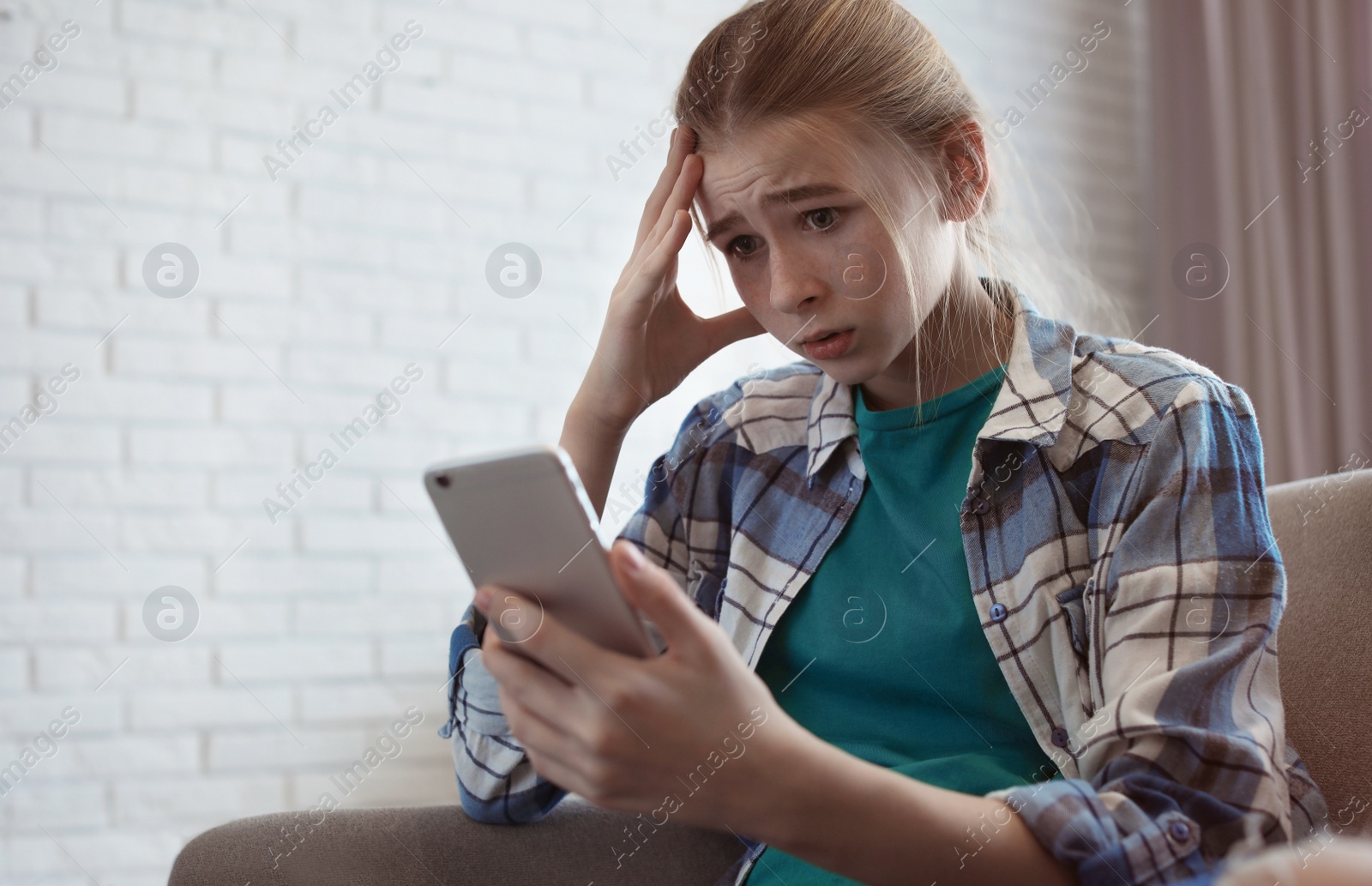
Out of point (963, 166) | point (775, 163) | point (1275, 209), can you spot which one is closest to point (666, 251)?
point (775, 163)

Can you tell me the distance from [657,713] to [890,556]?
42cm

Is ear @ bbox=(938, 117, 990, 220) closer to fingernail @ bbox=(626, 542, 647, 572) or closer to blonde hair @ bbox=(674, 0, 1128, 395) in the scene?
blonde hair @ bbox=(674, 0, 1128, 395)

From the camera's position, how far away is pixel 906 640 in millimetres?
932

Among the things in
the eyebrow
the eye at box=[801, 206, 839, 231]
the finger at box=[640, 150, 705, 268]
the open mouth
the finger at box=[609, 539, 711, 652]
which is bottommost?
the finger at box=[609, 539, 711, 652]

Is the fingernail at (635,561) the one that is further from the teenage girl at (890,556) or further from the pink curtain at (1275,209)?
the pink curtain at (1275,209)

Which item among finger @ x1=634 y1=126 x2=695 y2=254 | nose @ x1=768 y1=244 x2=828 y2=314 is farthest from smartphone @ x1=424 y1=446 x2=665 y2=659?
finger @ x1=634 y1=126 x2=695 y2=254

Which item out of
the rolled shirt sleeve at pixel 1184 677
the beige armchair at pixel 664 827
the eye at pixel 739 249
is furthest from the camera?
the eye at pixel 739 249

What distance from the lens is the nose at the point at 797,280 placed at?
3.07 feet

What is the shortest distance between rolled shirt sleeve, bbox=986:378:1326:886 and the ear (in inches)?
10.8

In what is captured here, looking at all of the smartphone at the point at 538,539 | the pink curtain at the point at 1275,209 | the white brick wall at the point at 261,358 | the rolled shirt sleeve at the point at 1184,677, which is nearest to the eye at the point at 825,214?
the rolled shirt sleeve at the point at 1184,677

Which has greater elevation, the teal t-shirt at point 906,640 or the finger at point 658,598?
the finger at point 658,598

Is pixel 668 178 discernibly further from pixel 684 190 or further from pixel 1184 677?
pixel 1184 677

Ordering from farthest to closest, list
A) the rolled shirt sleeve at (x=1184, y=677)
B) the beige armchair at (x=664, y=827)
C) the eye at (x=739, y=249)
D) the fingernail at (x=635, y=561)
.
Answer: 1. the eye at (x=739, y=249)
2. the beige armchair at (x=664, y=827)
3. the rolled shirt sleeve at (x=1184, y=677)
4. the fingernail at (x=635, y=561)

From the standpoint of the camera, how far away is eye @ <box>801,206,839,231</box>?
937mm
